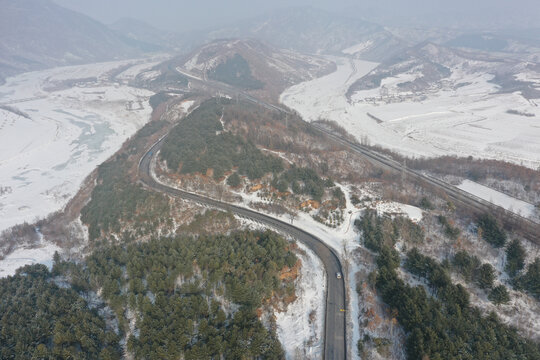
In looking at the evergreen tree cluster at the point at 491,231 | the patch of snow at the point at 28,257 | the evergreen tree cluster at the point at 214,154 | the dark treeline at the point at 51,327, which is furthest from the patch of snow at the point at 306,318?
the patch of snow at the point at 28,257

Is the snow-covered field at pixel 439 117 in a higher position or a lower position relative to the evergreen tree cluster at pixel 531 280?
higher

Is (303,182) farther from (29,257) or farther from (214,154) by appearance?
(29,257)

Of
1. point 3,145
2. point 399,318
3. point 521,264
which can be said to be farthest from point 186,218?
point 3,145

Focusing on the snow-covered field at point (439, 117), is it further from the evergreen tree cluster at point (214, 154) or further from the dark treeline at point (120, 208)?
the dark treeline at point (120, 208)

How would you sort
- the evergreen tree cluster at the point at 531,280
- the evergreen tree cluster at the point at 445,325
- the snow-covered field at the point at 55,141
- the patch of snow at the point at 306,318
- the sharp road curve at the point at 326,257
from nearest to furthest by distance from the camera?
the evergreen tree cluster at the point at 445,325 < the patch of snow at the point at 306,318 < the sharp road curve at the point at 326,257 < the evergreen tree cluster at the point at 531,280 < the snow-covered field at the point at 55,141

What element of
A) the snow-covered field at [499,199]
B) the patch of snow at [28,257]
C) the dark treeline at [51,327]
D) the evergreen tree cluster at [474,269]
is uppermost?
the snow-covered field at [499,199]

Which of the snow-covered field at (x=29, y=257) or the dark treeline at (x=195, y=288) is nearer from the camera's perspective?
the dark treeline at (x=195, y=288)

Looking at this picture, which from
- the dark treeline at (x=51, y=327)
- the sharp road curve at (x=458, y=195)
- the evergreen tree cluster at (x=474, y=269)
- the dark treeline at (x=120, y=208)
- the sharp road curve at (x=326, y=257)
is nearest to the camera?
the dark treeline at (x=51, y=327)
